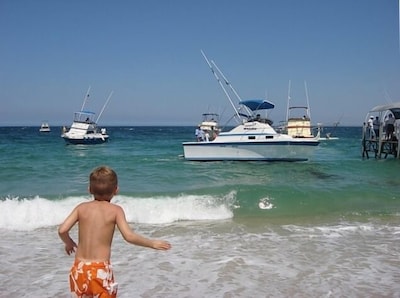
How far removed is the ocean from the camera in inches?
245

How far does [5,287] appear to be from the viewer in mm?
6125

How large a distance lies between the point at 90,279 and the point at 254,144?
71.4ft

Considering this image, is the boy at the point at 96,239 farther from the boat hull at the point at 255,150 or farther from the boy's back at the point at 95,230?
the boat hull at the point at 255,150

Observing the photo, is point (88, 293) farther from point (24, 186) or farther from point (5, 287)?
point (24, 186)

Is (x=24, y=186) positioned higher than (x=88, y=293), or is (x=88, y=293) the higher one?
(x=88, y=293)

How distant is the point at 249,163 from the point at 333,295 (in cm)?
1971

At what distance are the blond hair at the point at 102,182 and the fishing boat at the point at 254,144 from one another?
21504 millimetres

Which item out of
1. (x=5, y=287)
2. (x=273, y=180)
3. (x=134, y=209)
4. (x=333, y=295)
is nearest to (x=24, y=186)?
(x=134, y=209)

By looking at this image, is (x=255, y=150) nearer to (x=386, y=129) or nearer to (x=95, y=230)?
(x=386, y=129)

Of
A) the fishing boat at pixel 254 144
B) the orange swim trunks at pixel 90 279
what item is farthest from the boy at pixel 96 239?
the fishing boat at pixel 254 144

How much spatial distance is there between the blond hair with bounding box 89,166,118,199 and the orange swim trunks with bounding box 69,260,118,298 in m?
0.59

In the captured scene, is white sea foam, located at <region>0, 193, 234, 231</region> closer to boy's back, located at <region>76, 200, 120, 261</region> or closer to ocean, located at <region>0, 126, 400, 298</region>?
ocean, located at <region>0, 126, 400, 298</region>

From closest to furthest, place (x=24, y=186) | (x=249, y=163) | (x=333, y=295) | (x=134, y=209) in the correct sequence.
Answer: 1. (x=333, y=295)
2. (x=134, y=209)
3. (x=24, y=186)
4. (x=249, y=163)

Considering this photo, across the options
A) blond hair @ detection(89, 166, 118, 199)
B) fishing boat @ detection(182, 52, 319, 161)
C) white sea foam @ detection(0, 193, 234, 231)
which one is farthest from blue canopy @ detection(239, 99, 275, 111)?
blond hair @ detection(89, 166, 118, 199)
